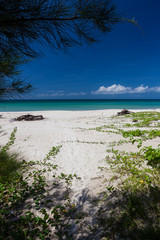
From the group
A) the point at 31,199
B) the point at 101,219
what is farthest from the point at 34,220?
the point at 101,219

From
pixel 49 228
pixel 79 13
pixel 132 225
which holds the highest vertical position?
pixel 79 13

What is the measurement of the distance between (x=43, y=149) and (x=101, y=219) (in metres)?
4.69

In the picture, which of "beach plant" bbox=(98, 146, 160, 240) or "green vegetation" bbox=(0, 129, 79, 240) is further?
"green vegetation" bbox=(0, 129, 79, 240)

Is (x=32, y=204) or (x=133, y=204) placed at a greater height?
(x=133, y=204)

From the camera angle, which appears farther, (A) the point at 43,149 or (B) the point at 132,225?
(A) the point at 43,149

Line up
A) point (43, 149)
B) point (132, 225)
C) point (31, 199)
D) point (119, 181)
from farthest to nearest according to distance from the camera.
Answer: point (43, 149)
point (119, 181)
point (31, 199)
point (132, 225)

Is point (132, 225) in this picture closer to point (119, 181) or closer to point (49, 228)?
point (119, 181)

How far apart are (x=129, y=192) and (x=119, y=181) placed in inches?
18.4

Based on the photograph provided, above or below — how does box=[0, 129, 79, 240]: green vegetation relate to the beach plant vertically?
below

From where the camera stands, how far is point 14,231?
7.27ft

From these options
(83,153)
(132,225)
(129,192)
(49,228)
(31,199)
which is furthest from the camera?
(83,153)

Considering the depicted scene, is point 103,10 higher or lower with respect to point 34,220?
higher

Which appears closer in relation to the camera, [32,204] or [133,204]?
[133,204]

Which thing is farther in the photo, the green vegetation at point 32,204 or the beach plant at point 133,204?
the green vegetation at point 32,204
